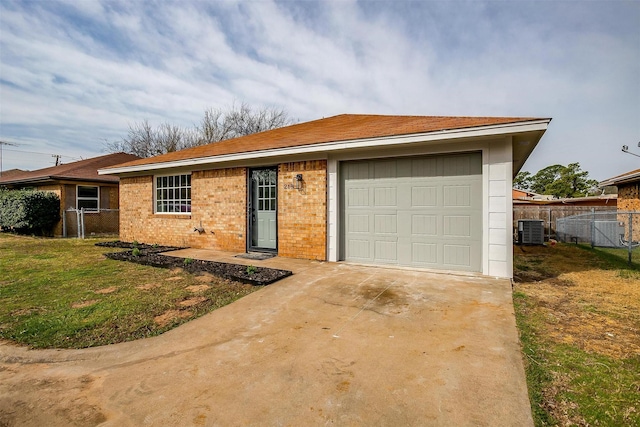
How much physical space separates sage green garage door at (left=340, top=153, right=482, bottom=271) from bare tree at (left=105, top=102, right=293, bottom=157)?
21.2 m

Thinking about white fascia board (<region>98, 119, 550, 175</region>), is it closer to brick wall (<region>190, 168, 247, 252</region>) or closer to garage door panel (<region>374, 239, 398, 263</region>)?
brick wall (<region>190, 168, 247, 252</region>)

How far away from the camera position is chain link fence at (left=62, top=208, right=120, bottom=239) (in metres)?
13.7

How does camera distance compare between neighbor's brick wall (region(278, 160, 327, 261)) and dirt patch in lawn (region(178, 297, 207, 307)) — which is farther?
neighbor's brick wall (region(278, 160, 327, 261))

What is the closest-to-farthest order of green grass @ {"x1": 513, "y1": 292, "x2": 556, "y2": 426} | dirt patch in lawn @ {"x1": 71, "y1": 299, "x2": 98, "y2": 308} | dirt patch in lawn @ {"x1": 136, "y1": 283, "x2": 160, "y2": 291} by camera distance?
green grass @ {"x1": 513, "y1": 292, "x2": 556, "y2": 426}, dirt patch in lawn @ {"x1": 71, "y1": 299, "x2": 98, "y2": 308}, dirt patch in lawn @ {"x1": 136, "y1": 283, "x2": 160, "y2": 291}

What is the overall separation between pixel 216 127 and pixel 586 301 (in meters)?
Answer: 26.6

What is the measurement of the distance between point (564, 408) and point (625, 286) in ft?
15.3

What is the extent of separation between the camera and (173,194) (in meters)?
9.70

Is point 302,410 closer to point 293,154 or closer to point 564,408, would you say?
point 564,408

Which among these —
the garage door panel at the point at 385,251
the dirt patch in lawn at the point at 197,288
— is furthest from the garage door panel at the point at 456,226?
the dirt patch in lawn at the point at 197,288

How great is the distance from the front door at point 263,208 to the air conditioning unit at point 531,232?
29.3 ft

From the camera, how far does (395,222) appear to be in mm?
6230

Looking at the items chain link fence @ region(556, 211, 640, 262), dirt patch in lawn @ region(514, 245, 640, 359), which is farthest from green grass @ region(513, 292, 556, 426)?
chain link fence @ region(556, 211, 640, 262)

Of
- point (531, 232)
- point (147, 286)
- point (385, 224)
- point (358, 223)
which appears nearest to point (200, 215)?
point (147, 286)

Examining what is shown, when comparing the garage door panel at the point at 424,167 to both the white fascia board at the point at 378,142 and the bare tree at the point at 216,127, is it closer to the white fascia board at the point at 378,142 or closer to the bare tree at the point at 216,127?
the white fascia board at the point at 378,142
